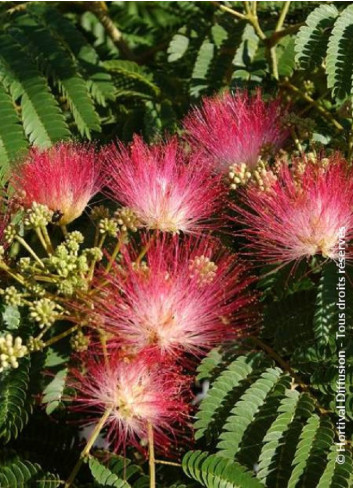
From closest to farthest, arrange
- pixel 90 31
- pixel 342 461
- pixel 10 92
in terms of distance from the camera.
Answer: pixel 342 461
pixel 10 92
pixel 90 31

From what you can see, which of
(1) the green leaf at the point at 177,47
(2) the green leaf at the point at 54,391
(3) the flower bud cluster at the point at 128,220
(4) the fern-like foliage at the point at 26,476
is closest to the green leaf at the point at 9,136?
(3) the flower bud cluster at the point at 128,220

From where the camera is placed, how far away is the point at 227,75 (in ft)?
9.48

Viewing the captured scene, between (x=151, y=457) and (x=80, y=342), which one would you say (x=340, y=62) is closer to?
(x=80, y=342)

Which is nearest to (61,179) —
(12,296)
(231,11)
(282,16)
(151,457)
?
(12,296)

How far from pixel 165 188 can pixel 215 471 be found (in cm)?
80

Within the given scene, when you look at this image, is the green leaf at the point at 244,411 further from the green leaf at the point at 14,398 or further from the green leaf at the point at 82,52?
the green leaf at the point at 82,52

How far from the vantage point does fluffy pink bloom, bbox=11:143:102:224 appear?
2.32m

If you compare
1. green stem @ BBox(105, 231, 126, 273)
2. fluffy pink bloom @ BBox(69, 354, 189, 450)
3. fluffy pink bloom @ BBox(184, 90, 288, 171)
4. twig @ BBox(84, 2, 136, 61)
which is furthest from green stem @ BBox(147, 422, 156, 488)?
twig @ BBox(84, 2, 136, 61)

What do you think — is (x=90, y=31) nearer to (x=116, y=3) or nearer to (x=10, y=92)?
(x=116, y=3)

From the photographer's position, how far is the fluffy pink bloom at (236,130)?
2469 mm

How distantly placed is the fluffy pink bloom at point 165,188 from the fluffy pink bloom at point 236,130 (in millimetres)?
Result: 134

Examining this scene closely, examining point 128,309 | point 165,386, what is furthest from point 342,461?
point 128,309

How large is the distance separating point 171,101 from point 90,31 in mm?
756

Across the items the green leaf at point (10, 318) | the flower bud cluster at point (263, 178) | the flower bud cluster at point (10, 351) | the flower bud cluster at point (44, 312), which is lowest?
the flower bud cluster at point (10, 351)
